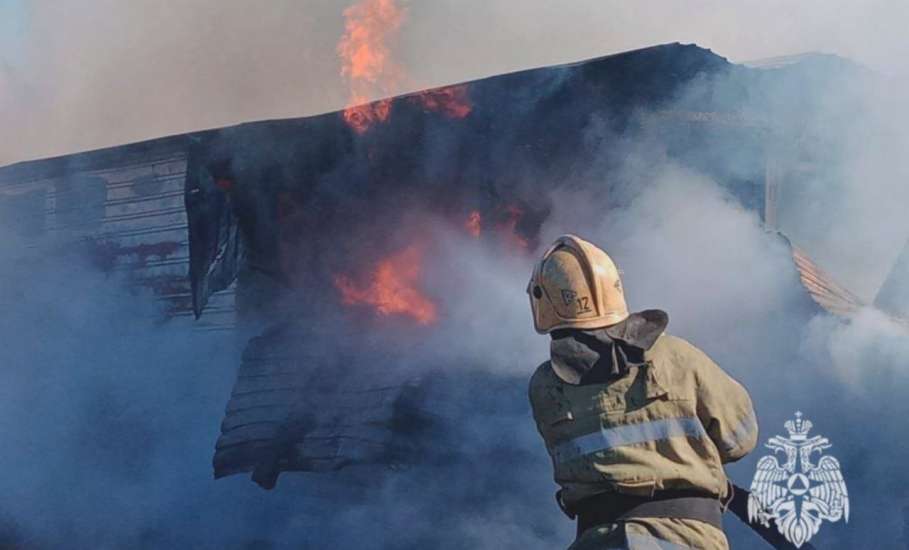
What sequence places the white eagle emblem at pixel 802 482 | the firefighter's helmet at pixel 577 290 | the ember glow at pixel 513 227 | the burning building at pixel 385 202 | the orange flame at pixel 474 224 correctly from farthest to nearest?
the orange flame at pixel 474 224 < the ember glow at pixel 513 227 < the burning building at pixel 385 202 < the white eagle emblem at pixel 802 482 < the firefighter's helmet at pixel 577 290

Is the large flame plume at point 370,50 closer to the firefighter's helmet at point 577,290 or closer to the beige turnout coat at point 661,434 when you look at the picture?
the firefighter's helmet at point 577,290

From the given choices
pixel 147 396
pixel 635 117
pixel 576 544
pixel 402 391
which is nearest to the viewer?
pixel 576 544

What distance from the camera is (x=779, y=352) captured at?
6.38 m

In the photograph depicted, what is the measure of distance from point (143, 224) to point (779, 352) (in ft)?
15.4

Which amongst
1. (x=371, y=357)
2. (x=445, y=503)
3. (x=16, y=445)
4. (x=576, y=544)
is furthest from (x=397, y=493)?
(x=576, y=544)

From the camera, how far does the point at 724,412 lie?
2.90 metres

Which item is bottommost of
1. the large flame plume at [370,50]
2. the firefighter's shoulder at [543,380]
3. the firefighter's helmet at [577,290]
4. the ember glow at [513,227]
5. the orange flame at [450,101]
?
the firefighter's shoulder at [543,380]

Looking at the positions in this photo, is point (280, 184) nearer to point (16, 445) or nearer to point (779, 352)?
point (16, 445)

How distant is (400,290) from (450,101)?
4.01 ft

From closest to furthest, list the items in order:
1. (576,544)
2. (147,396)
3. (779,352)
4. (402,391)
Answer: (576,544)
(779,352)
(402,391)
(147,396)

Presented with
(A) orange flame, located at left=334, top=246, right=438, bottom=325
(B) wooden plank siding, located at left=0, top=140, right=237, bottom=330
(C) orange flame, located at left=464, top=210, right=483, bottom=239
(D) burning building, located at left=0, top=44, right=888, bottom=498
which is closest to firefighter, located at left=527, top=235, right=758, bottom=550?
(D) burning building, located at left=0, top=44, right=888, bottom=498

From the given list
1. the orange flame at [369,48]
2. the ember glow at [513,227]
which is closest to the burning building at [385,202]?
the ember glow at [513,227]

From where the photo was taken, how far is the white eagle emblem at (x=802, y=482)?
5719 millimetres

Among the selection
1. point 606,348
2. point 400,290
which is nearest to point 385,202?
point 400,290
